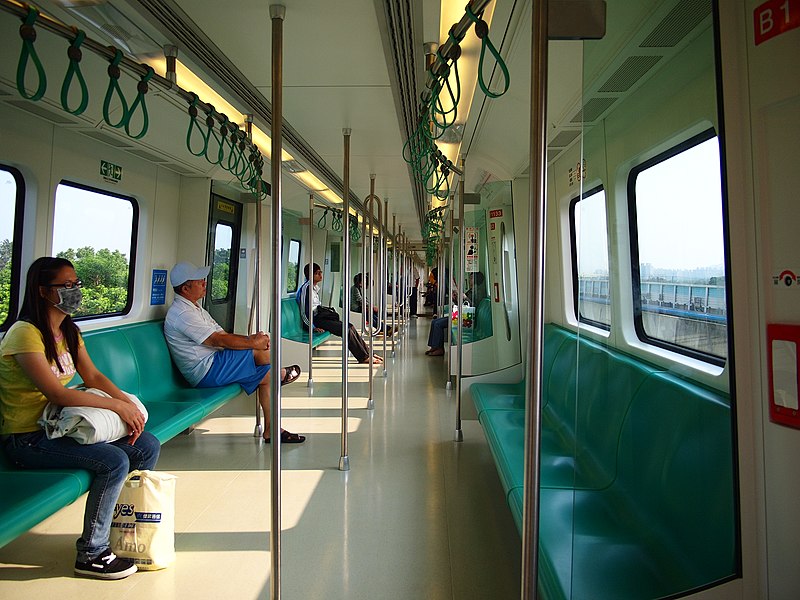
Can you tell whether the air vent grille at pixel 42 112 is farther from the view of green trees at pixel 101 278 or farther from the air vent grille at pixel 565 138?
the air vent grille at pixel 565 138

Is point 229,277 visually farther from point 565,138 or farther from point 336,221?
point 565,138

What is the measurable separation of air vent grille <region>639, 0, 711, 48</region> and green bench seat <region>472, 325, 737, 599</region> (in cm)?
86

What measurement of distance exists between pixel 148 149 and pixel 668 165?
13.0ft

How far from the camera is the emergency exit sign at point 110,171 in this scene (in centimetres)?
423

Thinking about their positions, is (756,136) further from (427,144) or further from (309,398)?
(309,398)

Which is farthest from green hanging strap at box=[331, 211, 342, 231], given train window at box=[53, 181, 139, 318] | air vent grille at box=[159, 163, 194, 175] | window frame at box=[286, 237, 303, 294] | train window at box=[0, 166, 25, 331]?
train window at box=[0, 166, 25, 331]

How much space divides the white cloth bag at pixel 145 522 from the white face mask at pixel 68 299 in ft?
2.87

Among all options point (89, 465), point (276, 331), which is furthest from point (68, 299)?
point (276, 331)

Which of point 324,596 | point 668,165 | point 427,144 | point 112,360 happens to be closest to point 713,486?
point 668,165

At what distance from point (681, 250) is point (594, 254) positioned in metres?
0.23

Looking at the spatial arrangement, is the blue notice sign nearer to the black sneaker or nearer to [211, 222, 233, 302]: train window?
[211, 222, 233, 302]: train window

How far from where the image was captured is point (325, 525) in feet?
10.4

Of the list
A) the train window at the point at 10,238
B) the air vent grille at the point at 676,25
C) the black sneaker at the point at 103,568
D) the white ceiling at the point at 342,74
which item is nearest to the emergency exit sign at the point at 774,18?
the air vent grille at the point at 676,25

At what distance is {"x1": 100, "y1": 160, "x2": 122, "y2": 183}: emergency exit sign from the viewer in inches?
167
